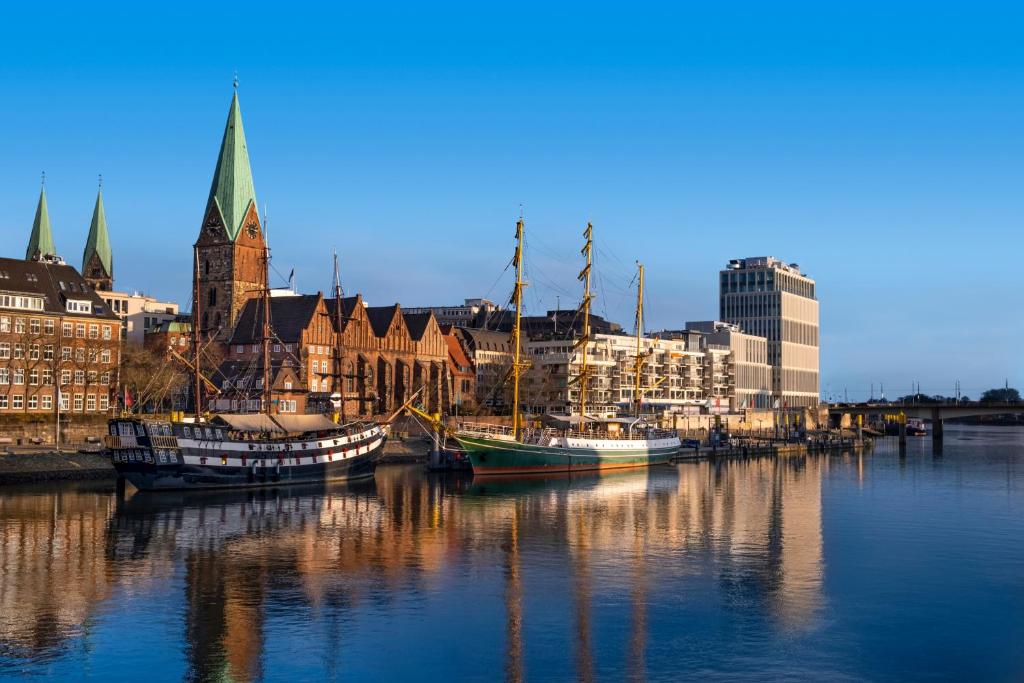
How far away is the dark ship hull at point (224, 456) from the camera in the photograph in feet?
277

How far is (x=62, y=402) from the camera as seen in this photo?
4909 inches

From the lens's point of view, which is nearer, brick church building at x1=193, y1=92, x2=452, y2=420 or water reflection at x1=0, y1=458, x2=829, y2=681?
water reflection at x1=0, y1=458, x2=829, y2=681

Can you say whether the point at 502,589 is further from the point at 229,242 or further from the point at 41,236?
the point at 41,236

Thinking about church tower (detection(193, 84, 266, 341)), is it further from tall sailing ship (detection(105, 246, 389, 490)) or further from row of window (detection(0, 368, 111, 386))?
tall sailing ship (detection(105, 246, 389, 490))

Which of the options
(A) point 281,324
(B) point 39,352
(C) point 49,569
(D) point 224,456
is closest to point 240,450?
(D) point 224,456

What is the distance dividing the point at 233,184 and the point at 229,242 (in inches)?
341

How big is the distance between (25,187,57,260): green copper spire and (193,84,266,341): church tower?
3545 cm

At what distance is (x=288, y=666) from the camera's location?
34844mm

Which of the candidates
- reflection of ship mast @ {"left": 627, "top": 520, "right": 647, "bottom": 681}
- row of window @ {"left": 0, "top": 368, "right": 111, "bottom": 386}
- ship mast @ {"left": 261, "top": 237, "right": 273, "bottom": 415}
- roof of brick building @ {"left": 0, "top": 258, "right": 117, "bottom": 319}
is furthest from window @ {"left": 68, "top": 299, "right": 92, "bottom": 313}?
reflection of ship mast @ {"left": 627, "top": 520, "right": 647, "bottom": 681}

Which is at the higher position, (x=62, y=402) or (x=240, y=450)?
(x=62, y=402)

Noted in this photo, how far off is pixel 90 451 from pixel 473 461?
3389 centimetres

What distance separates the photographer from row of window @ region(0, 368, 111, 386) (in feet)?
396

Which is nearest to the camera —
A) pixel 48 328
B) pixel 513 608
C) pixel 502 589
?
pixel 513 608

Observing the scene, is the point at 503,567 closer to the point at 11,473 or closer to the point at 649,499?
the point at 649,499
